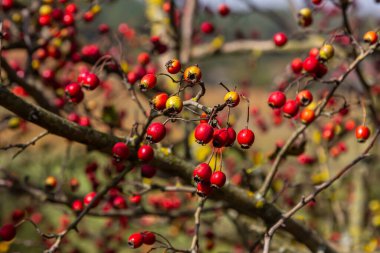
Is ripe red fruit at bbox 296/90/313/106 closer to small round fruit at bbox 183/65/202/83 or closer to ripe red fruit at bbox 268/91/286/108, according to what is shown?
ripe red fruit at bbox 268/91/286/108

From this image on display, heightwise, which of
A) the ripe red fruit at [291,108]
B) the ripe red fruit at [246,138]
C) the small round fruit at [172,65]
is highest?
the ripe red fruit at [291,108]

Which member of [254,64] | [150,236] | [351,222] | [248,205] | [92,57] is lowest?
[150,236]

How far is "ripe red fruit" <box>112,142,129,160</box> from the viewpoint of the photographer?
1949mm

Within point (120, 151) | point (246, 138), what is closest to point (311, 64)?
point (246, 138)

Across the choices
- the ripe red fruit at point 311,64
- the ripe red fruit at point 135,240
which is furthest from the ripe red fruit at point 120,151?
the ripe red fruit at point 311,64

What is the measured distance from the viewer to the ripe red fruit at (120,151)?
195 cm

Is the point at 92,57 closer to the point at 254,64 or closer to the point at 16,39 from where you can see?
the point at 16,39

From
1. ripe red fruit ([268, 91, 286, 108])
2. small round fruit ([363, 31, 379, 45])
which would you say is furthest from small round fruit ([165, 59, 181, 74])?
small round fruit ([363, 31, 379, 45])

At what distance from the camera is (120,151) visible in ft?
6.41

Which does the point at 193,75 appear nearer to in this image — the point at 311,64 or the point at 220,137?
the point at 220,137

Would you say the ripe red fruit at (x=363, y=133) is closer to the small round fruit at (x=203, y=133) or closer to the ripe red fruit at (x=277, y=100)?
the ripe red fruit at (x=277, y=100)

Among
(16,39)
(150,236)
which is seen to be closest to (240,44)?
(16,39)

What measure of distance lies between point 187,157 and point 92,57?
1102 mm

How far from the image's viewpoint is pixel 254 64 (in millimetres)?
5395
